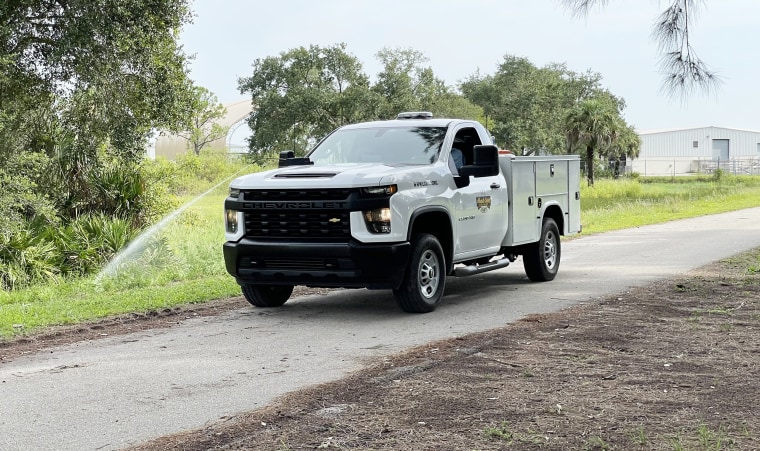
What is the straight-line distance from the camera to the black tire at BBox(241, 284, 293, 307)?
1120cm

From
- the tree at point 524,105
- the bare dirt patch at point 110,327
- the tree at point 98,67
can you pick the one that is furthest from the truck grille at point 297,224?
the tree at point 524,105

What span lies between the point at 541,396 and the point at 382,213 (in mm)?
3752

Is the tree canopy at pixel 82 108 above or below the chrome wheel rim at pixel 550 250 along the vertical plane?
above

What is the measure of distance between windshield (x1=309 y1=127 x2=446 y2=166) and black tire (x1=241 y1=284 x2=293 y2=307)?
159 centimetres

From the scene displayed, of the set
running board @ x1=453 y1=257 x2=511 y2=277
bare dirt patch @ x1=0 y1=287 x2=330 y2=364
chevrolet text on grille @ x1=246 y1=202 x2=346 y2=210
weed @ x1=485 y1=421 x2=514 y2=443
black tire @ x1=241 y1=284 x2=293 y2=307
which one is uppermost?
chevrolet text on grille @ x1=246 y1=202 x2=346 y2=210

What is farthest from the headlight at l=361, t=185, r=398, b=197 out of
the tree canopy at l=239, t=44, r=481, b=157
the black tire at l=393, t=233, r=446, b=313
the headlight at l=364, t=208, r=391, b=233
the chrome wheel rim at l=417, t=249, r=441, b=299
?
the tree canopy at l=239, t=44, r=481, b=157

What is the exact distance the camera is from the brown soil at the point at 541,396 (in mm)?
5559

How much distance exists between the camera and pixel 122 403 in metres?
6.64

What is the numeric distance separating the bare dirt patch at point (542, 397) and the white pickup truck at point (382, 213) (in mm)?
1461

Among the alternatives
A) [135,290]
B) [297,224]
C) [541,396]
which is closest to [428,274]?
[297,224]

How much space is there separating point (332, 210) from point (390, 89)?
62819mm

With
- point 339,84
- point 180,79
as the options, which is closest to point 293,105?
point 339,84

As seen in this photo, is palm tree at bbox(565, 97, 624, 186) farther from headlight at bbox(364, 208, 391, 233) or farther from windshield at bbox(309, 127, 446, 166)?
headlight at bbox(364, 208, 391, 233)

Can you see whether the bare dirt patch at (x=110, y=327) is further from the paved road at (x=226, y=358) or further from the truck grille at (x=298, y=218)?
the truck grille at (x=298, y=218)
